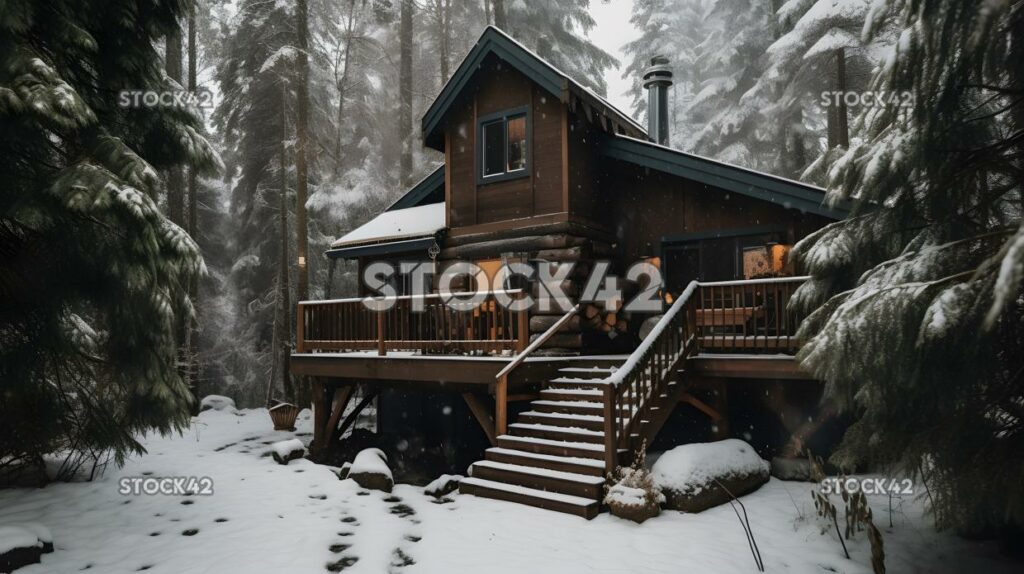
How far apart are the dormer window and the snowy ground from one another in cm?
664

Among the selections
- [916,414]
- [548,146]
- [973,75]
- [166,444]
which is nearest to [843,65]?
[548,146]

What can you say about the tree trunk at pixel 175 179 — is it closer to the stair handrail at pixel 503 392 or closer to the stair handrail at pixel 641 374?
the stair handrail at pixel 503 392

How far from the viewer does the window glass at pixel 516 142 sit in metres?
12.4

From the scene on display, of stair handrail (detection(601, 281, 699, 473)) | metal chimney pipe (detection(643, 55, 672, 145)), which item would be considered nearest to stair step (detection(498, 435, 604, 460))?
stair handrail (detection(601, 281, 699, 473))

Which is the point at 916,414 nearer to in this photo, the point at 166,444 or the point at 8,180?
the point at 8,180

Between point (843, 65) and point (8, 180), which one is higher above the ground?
point (843, 65)

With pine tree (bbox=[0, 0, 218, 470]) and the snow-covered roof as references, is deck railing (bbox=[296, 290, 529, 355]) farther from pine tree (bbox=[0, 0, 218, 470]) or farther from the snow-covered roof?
pine tree (bbox=[0, 0, 218, 470])

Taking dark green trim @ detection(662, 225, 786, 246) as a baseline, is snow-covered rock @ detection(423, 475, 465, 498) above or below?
below

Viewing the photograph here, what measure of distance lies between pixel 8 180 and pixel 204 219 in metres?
21.0

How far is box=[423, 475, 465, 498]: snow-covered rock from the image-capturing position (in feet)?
27.3

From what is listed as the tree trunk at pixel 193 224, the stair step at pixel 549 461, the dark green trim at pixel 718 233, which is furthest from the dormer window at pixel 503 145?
the tree trunk at pixel 193 224

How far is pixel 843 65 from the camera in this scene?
54.0 ft

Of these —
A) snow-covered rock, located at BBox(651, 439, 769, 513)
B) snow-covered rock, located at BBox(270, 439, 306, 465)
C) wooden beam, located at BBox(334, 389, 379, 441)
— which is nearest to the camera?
snow-covered rock, located at BBox(651, 439, 769, 513)

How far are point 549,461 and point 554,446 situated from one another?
260 mm
